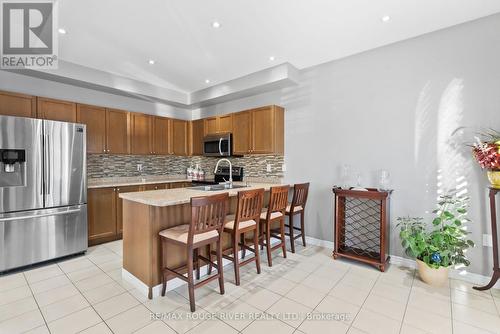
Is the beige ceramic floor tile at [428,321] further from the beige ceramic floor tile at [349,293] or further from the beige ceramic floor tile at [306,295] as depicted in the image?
the beige ceramic floor tile at [306,295]

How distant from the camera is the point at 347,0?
2.25 meters

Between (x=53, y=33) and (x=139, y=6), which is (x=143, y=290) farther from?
(x=53, y=33)

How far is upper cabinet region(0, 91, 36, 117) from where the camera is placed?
3066 millimetres

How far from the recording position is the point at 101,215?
12.1 ft

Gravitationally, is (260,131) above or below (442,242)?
above

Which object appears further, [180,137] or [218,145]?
[180,137]

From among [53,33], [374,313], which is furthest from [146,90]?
[374,313]

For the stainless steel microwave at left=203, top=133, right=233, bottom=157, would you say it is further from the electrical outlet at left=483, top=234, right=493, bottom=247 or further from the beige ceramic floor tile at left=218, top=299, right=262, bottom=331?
the electrical outlet at left=483, top=234, right=493, bottom=247

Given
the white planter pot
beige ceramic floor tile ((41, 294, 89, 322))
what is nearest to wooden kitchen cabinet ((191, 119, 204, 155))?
beige ceramic floor tile ((41, 294, 89, 322))

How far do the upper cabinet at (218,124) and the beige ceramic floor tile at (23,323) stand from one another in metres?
3.54

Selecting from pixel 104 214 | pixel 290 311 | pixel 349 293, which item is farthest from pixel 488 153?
pixel 104 214

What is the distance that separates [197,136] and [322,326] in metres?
4.23

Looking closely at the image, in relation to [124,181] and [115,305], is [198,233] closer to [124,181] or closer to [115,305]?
[115,305]

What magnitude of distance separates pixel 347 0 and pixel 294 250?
120 inches
